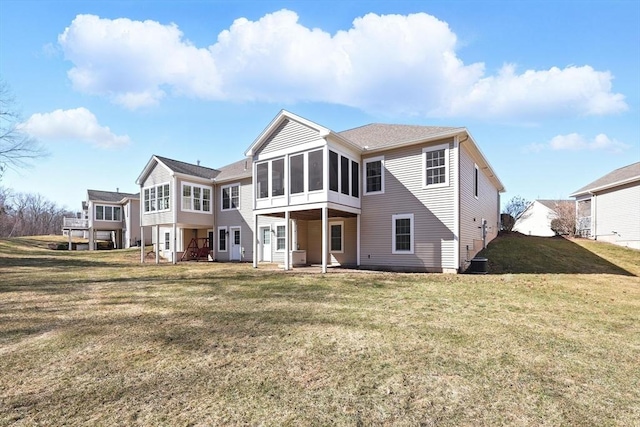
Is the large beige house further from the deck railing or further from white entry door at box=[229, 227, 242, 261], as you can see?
the deck railing

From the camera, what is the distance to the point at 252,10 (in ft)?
41.2

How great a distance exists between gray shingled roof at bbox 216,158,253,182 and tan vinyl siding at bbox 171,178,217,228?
47.3 inches

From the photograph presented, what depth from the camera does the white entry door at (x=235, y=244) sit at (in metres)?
20.5

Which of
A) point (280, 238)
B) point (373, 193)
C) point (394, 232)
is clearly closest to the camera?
point (394, 232)

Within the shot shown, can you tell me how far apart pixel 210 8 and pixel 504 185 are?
66.9 ft

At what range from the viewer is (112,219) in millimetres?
35438

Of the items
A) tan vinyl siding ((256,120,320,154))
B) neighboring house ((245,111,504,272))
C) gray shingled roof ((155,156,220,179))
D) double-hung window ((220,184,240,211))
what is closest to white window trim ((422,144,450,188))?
neighboring house ((245,111,504,272))

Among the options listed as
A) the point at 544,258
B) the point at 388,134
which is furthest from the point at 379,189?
the point at 544,258

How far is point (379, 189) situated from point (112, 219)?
3225 centimetres

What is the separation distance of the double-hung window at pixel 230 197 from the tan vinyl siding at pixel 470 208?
42.1ft

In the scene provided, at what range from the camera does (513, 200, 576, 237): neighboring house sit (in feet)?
116

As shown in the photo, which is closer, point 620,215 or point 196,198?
point 620,215

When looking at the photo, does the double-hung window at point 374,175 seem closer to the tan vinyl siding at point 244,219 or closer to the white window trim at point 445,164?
the white window trim at point 445,164

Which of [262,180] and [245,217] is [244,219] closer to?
[245,217]
